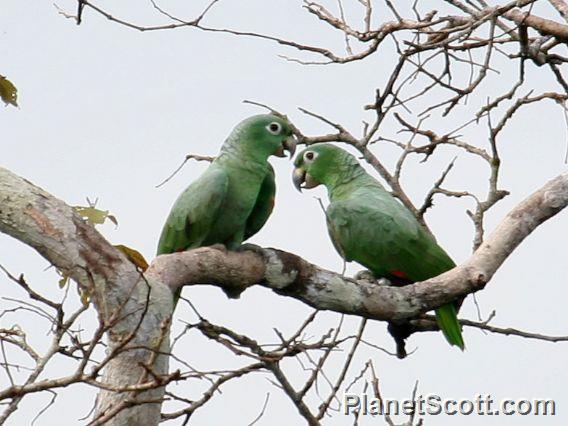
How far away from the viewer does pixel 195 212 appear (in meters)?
5.03

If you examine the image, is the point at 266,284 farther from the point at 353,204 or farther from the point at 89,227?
the point at 353,204

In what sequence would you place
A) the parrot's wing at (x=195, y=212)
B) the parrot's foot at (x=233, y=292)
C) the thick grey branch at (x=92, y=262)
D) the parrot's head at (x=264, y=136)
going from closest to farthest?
the thick grey branch at (x=92, y=262) → the parrot's foot at (x=233, y=292) → the parrot's wing at (x=195, y=212) → the parrot's head at (x=264, y=136)

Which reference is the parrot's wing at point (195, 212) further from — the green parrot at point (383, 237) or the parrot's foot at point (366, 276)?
the parrot's foot at point (366, 276)

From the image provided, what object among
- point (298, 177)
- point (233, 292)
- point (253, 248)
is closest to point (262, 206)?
point (253, 248)

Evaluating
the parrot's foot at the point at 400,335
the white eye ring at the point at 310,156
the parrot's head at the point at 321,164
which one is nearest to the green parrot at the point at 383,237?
the parrot's head at the point at 321,164

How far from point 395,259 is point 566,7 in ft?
5.82

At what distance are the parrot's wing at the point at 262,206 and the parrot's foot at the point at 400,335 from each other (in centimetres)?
88

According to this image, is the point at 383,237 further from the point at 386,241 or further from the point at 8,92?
the point at 8,92

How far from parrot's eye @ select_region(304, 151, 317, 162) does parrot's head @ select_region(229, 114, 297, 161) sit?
1298 mm

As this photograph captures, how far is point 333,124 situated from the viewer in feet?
19.6

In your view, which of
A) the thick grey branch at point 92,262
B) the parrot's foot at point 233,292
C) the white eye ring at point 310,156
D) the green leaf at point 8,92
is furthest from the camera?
the white eye ring at point 310,156

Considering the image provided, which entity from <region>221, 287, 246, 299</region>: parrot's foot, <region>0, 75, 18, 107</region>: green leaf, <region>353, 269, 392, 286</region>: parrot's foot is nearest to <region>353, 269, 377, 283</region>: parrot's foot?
<region>353, 269, 392, 286</region>: parrot's foot

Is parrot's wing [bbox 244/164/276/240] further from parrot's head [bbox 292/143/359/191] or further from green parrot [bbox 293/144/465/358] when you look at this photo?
parrot's head [bbox 292/143/359/191]

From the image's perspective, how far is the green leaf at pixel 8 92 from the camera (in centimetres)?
420
